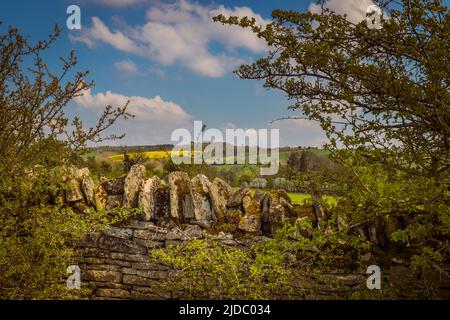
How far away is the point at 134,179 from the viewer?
6539 mm

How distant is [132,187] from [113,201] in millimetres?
409

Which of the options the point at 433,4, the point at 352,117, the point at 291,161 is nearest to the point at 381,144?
the point at 352,117

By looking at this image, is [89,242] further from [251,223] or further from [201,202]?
[251,223]

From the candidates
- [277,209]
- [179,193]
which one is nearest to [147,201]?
[179,193]

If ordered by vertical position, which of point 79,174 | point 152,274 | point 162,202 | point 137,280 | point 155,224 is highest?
point 79,174

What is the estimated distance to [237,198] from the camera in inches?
248

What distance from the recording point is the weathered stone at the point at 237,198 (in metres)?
6.28

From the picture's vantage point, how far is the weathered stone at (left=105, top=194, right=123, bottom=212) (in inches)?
252

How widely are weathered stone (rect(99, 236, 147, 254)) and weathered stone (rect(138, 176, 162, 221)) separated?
474mm

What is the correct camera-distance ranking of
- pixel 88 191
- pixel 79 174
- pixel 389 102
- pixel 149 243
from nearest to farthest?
pixel 389 102 → pixel 149 243 → pixel 88 191 → pixel 79 174

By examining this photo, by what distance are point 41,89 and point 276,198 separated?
3.86 metres

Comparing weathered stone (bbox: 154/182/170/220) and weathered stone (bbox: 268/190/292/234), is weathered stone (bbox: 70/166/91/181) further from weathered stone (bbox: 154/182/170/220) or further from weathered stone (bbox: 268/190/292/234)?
weathered stone (bbox: 268/190/292/234)

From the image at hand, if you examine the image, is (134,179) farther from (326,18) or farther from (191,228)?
(326,18)

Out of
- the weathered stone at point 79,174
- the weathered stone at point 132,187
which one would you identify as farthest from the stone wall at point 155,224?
the weathered stone at point 79,174
